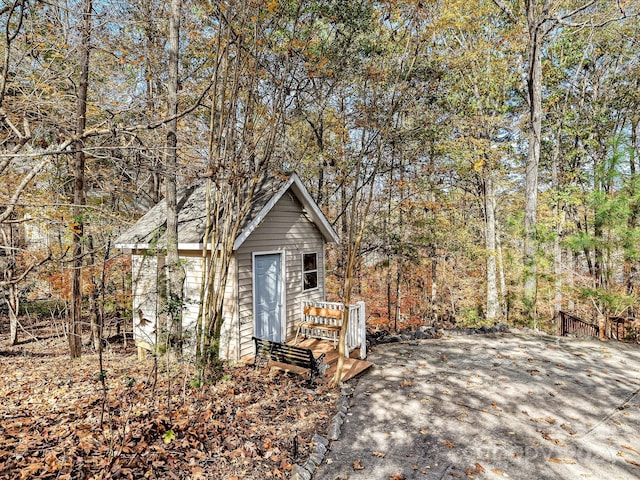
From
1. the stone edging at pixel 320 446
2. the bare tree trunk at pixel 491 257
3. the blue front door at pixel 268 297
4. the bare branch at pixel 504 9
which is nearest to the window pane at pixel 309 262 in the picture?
the blue front door at pixel 268 297

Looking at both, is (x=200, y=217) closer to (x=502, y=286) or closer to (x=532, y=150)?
(x=532, y=150)

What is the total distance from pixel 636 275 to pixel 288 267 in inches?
352

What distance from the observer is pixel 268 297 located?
26.6ft

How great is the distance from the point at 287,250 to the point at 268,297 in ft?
4.20

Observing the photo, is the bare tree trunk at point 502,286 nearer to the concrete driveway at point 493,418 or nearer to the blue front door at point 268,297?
the concrete driveway at point 493,418

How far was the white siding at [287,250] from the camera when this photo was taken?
7.41 m

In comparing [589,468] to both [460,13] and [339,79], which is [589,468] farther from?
[460,13]

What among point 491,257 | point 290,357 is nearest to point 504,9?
point 491,257

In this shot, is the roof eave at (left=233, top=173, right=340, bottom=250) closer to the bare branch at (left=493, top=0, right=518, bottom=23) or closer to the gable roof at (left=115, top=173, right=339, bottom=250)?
the gable roof at (left=115, top=173, right=339, bottom=250)

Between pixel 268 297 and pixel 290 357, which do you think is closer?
pixel 290 357

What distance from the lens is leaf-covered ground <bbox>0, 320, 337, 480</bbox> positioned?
3.25 metres

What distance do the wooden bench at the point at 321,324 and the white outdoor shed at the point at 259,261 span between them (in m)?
0.34

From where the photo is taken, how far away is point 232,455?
3.79 meters

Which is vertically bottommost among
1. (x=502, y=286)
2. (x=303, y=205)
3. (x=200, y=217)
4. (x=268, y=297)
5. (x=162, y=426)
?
(x=162, y=426)
